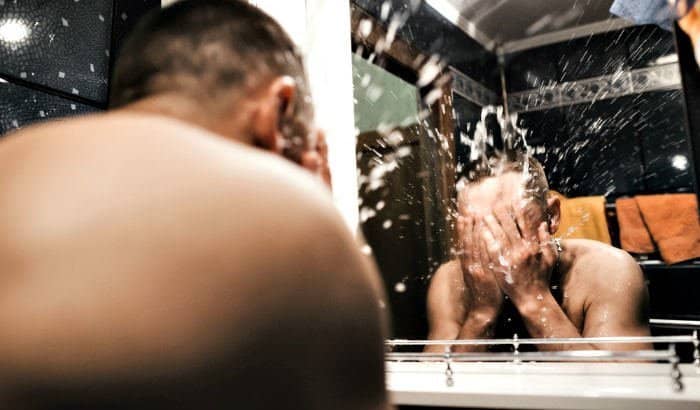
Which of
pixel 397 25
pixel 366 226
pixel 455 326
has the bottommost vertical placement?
pixel 455 326

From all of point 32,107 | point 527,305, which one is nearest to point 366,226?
point 527,305

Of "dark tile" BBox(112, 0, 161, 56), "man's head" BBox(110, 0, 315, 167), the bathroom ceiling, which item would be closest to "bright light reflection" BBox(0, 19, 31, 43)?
"dark tile" BBox(112, 0, 161, 56)

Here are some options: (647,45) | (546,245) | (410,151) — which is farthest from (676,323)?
(410,151)

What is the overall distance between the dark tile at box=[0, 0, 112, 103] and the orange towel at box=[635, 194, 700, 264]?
122 centimetres

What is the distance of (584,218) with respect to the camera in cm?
108

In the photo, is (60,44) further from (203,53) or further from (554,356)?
(554,356)

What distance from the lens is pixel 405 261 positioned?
1370 millimetres

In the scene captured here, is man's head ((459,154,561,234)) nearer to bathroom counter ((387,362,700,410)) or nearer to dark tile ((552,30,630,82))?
dark tile ((552,30,630,82))

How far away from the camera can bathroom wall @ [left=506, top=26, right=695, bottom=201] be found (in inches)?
38.9

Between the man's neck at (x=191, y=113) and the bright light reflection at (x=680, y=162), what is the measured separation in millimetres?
881

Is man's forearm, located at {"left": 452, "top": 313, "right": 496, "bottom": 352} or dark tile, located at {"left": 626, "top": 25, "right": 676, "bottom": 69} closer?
dark tile, located at {"left": 626, "top": 25, "right": 676, "bottom": 69}

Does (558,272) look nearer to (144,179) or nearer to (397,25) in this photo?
(397,25)

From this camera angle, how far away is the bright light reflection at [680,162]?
96 cm

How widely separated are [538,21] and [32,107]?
1.11 m
